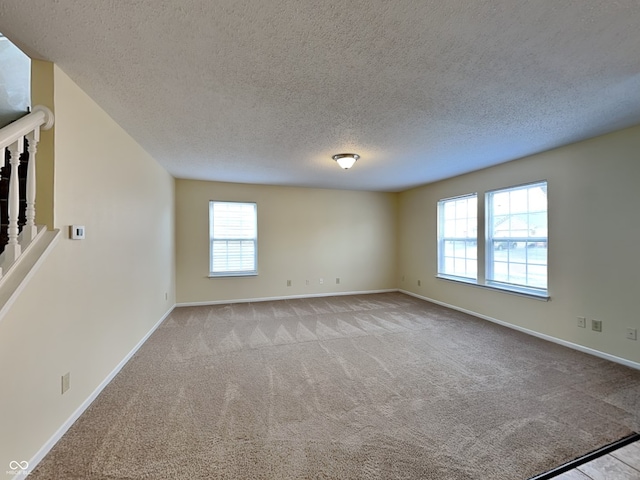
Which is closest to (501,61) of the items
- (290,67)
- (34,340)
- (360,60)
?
(360,60)

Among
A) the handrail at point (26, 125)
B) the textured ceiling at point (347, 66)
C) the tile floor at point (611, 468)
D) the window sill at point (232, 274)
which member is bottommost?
the tile floor at point (611, 468)

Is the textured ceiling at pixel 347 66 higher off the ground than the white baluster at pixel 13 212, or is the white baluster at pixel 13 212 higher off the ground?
the textured ceiling at pixel 347 66

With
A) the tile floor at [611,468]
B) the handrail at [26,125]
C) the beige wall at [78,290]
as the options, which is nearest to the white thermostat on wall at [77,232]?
the beige wall at [78,290]

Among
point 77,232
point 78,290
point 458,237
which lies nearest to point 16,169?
point 77,232

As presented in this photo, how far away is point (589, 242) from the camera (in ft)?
10.1

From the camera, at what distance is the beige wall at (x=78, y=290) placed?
146 centimetres

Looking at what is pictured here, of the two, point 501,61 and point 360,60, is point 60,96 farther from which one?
point 501,61

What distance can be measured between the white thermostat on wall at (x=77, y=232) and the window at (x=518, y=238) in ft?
16.1

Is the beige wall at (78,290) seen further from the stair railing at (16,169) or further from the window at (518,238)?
the window at (518,238)

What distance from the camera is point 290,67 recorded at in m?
1.77

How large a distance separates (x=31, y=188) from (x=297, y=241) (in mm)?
4357

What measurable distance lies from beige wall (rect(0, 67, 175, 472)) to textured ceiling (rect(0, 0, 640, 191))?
342 millimetres

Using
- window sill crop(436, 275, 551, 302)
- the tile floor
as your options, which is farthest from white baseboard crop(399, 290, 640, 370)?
the tile floor

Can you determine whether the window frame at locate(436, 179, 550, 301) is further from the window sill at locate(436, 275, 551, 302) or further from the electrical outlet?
the electrical outlet
